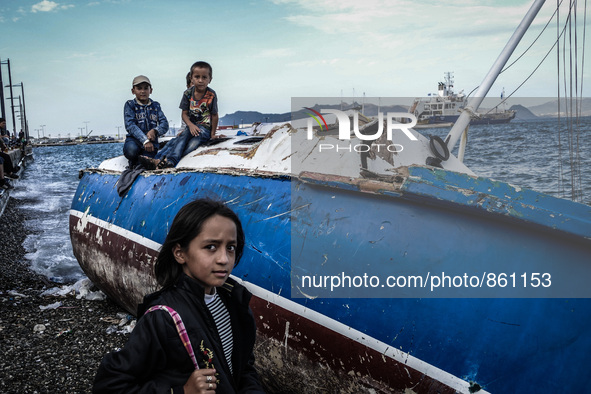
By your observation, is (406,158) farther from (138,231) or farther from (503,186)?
(138,231)

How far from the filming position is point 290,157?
3547mm

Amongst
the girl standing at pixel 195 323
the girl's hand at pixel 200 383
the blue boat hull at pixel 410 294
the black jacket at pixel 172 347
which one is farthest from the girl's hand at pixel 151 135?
the girl's hand at pixel 200 383

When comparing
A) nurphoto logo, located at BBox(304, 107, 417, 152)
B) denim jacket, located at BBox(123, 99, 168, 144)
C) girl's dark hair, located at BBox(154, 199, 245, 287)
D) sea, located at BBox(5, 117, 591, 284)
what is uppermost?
denim jacket, located at BBox(123, 99, 168, 144)

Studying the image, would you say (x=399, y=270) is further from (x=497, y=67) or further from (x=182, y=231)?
(x=497, y=67)

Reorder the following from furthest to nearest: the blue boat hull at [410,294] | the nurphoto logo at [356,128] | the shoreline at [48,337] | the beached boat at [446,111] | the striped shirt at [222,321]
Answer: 1. the beached boat at [446,111]
2. the shoreline at [48,337]
3. the nurphoto logo at [356,128]
4. the blue boat hull at [410,294]
5. the striped shirt at [222,321]

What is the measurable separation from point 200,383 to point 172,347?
0.53 feet

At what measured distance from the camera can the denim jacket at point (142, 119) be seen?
5684 mm

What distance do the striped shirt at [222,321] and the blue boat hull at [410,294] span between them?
919 millimetres

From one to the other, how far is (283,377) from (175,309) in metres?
1.60

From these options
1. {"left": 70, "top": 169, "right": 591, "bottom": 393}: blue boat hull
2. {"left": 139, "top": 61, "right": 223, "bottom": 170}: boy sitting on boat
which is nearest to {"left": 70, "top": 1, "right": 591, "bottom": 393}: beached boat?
{"left": 70, "top": 169, "right": 591, "bottom": 393}: blue boat hull

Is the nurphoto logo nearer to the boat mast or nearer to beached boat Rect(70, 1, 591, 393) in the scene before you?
beached boat Rect(70, 1, 591, 393)

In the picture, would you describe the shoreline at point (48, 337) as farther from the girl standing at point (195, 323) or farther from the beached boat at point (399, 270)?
the girl standing at point (195, 323)

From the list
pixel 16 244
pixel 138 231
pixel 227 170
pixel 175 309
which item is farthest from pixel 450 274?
pixel 16 244

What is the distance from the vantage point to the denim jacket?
568 centimetres
